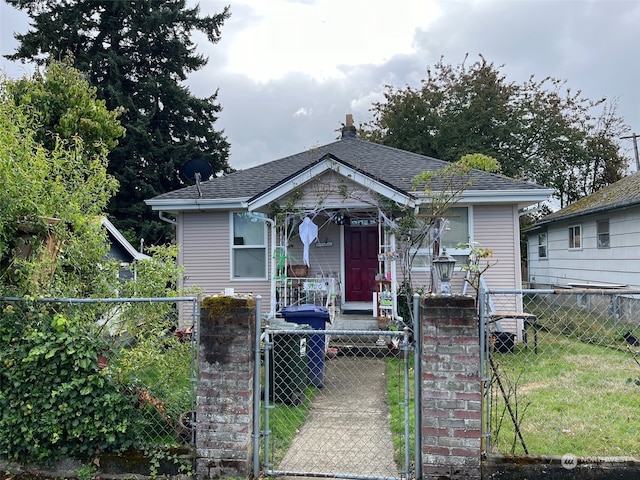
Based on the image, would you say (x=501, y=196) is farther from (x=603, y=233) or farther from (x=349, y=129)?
(x=349, y=129)

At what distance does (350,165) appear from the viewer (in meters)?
8.63

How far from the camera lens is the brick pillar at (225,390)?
328cm

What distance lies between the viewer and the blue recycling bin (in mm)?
5883

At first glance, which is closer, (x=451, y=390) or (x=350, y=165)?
(x=451, y=390)

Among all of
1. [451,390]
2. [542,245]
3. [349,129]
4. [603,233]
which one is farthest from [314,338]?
[542,245]

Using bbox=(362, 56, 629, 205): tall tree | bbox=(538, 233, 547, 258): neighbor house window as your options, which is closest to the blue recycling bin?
bbox=(538, 233, 547, 258): neighbor house window

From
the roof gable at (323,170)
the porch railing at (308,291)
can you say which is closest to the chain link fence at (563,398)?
the roof gable at (323,170)

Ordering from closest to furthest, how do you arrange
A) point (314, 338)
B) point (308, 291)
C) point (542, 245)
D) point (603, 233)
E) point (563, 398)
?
1. point (563, 398)
2. point (314, 338)
3. point (308, 291)
4. point (603, 233)
5. point (542, 245)

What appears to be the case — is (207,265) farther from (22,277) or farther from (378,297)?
(22,277)

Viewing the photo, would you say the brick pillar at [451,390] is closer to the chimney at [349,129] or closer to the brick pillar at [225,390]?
the brick pillar at [225,390]

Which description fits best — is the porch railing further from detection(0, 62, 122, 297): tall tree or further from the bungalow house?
detection(0, 62, 122, 297): tall tree

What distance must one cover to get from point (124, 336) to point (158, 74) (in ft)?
67.8

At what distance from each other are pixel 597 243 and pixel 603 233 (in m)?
0.43

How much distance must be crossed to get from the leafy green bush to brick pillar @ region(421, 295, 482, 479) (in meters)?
2.36
